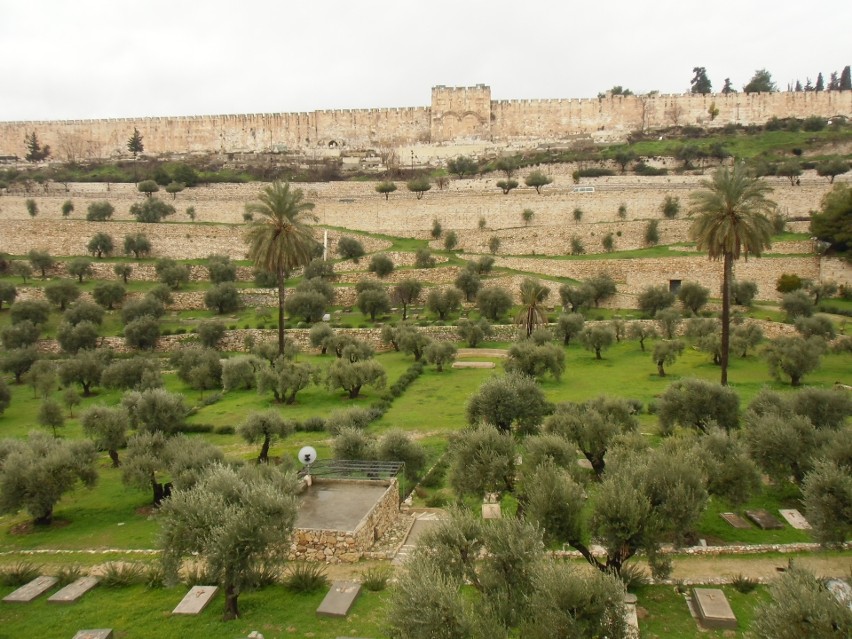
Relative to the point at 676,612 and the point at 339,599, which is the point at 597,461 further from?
the point at 339,599

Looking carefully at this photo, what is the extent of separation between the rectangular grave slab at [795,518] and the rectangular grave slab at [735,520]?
803mm

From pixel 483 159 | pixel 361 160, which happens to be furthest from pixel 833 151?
pixel 361 160

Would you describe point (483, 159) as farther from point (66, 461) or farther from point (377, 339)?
point (66, 461)

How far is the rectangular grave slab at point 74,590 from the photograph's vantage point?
9.98 metres

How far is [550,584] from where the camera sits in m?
7.31

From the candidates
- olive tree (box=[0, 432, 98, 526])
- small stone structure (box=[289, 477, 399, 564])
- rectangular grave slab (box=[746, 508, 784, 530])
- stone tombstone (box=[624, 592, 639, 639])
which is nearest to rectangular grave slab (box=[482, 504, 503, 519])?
small stone structure (box=[289, 477, 399, 564])

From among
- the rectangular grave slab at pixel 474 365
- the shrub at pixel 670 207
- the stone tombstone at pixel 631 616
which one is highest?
the shrub at pixel 670 207

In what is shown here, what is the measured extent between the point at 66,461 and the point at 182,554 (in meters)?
5.85

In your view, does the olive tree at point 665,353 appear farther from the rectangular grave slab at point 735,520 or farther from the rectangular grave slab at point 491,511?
the rectangular grave slab at point 491,511

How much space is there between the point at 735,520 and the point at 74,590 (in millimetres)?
11632

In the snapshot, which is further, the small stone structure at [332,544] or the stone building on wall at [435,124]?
the stone building on wall at [435,124]

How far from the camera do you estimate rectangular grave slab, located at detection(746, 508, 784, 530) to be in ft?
39.4

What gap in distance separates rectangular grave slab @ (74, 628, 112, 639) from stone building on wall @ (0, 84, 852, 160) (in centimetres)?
6006

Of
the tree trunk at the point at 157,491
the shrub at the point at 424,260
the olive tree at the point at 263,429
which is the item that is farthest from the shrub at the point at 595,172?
the tree trunk at the point at 157,491
